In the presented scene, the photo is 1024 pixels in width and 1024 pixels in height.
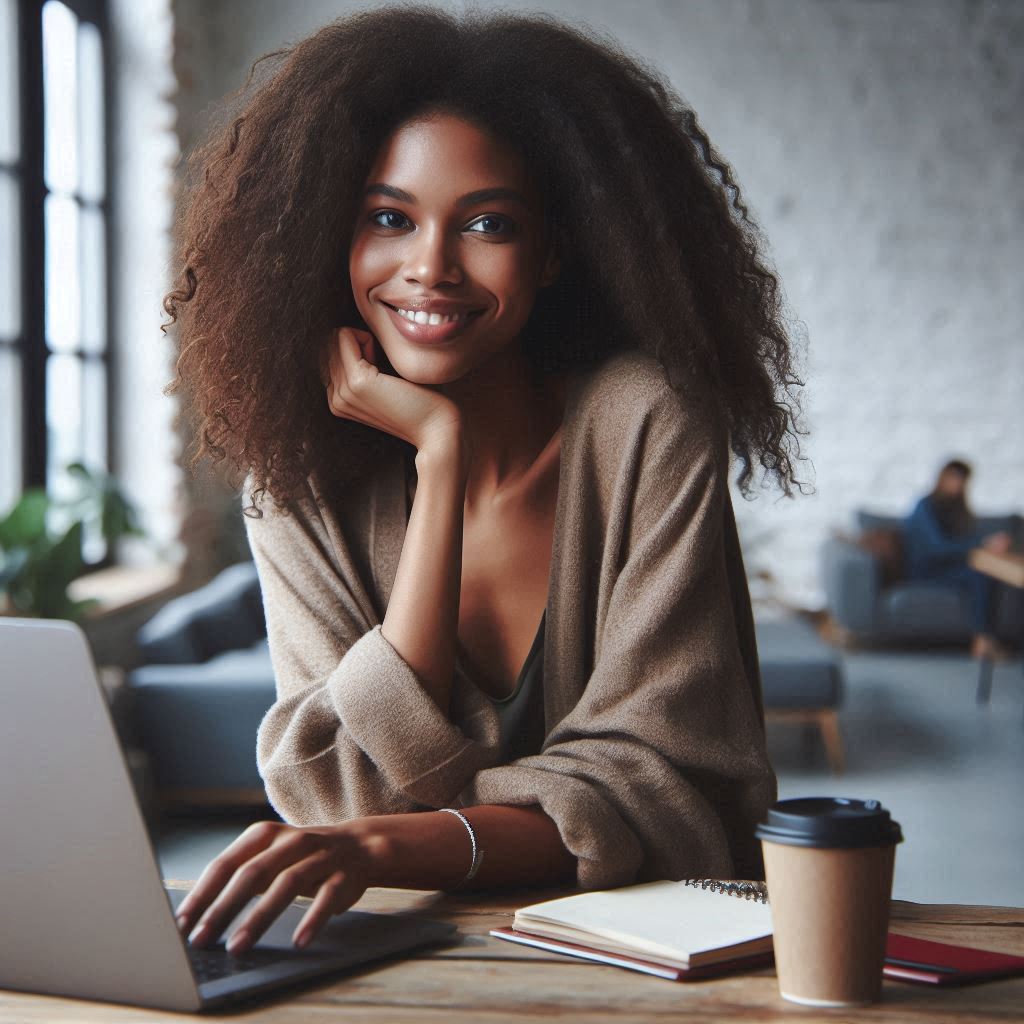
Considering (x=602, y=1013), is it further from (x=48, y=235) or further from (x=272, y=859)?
(x=48, y=235)

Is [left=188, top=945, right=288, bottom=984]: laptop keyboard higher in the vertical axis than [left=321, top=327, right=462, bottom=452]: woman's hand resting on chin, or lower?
lower

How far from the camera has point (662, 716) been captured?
1221mm

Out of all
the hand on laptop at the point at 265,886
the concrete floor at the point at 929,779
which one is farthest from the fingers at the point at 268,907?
the concrete floor at the point at 929,779

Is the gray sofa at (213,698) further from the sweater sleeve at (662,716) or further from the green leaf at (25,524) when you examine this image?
the sweater sleeve at (662,716)

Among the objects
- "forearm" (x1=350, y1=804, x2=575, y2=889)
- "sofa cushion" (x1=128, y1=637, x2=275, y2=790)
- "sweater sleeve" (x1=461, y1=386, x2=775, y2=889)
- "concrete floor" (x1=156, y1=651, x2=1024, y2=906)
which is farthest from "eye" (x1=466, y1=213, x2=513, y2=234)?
"sofa cushion" (x1=128, y1=637, x2=275, y2=790)

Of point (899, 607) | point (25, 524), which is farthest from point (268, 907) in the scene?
point (899, 607)

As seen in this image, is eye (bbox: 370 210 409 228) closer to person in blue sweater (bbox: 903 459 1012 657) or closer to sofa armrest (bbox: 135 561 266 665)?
sofa armrest (bbox: 135 561 266 665)

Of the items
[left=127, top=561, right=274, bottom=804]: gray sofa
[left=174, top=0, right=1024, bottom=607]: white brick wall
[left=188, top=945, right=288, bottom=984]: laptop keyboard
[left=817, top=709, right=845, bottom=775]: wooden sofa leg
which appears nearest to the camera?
[left=188, top=945, right=288, bottom=984]: laptop keyboard

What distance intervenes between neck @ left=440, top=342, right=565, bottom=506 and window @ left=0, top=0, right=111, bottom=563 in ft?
12.7

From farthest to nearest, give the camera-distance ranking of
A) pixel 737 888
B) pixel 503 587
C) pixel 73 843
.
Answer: pixel 503 587 → pixel 737 888 → pixel 73 843

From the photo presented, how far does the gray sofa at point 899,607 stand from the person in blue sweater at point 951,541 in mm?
81

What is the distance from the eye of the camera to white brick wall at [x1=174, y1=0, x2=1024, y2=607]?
26.9 ft

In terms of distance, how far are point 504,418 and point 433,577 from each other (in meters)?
0.32

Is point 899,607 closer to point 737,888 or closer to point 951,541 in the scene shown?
point 951,541
